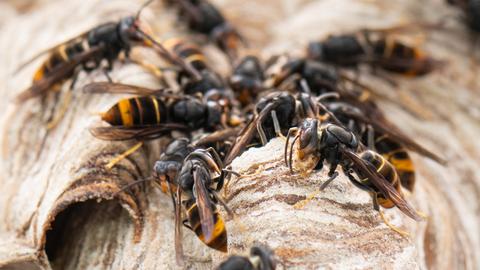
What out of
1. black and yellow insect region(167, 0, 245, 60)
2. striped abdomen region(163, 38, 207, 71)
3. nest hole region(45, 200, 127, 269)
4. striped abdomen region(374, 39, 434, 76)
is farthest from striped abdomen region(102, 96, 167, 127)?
striped abdomen region(374, 39, 434, 76)

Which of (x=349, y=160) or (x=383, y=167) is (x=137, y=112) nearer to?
(x=349, y=160)

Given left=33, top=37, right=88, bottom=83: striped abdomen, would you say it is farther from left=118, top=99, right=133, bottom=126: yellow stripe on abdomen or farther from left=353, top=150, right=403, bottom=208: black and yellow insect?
left=353, top=150, right=403, bottom=208: black and yellow insect

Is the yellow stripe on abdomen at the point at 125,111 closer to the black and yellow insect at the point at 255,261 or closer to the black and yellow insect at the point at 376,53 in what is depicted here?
the black and yellow insect at the point at 255,261

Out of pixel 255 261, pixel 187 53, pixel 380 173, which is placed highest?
pixel 187 53

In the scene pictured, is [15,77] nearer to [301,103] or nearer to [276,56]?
[276,56]

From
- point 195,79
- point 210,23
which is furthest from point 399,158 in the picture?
point 210,23
